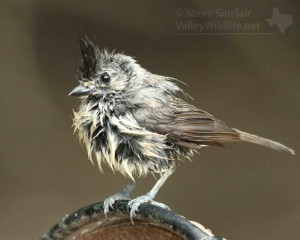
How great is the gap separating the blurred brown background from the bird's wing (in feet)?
3.20

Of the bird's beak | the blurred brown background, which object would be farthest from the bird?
the blurred brown background

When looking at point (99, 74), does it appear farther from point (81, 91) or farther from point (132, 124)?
point (132, 124)

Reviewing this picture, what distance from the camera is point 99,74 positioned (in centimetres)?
211

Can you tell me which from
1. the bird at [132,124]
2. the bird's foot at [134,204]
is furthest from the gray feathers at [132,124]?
the bird's foot at [134,204]

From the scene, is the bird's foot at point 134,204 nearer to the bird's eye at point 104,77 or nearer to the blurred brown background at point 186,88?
the bird's eye at point 104,77

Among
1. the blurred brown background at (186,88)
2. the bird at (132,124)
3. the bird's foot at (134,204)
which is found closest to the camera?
the bird's foot at (134,204)

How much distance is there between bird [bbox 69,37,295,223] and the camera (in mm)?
2043

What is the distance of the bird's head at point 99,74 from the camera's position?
2.07 meters

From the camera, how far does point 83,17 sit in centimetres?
316

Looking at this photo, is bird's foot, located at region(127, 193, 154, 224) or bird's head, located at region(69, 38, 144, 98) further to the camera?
bird's head, located at region(69, 38, 144, 98)

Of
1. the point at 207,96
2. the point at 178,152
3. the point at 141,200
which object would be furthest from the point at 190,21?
the point at 141,200

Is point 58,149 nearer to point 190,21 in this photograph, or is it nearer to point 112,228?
point 190,21

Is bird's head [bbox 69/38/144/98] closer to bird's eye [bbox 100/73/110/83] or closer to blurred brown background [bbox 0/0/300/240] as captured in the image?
bird's eye [bbox 100/73/110/83]

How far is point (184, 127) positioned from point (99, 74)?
300 millimetres
